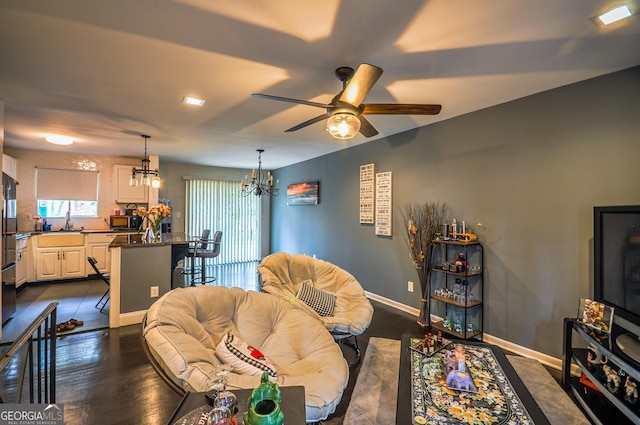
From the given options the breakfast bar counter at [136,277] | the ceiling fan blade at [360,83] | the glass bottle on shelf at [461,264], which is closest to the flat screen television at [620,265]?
the glass bottle on shelf at [461,264]

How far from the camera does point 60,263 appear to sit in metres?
5.45

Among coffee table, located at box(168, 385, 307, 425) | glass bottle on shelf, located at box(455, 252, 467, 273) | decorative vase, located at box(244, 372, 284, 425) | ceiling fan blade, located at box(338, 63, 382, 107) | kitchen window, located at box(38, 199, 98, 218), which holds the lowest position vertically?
coffee table, located at box(168, 385, 307, 425)

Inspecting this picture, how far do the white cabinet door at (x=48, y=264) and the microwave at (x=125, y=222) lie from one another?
3.21 feet

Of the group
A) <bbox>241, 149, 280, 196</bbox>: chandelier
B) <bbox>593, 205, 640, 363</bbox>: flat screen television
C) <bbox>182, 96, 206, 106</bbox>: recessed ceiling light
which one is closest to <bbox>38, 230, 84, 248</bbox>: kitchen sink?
<bbox>241, 149, 280, 196</bbox>: chandelier

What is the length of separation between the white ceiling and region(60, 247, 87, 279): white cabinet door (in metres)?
2.92

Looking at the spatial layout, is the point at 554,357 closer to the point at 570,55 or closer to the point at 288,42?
the point at 570,55

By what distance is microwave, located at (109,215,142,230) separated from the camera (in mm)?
6070

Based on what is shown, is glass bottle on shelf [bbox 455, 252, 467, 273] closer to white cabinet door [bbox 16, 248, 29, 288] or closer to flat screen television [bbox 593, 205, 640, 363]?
flat screen television [bbox 593, 205, 640, 363]

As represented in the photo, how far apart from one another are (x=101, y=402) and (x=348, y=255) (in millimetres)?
3803

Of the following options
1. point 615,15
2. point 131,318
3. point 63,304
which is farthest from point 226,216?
point 615,15

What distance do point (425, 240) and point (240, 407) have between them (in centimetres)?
298

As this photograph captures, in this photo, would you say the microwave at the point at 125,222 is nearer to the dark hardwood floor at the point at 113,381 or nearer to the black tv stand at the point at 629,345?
the dark hardwood floor at the point at 113,381

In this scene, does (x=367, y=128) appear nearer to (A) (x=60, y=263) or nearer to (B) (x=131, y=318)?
(B) (x=131, y=318)

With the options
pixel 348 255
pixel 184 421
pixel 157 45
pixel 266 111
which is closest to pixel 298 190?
pixel 348 255
